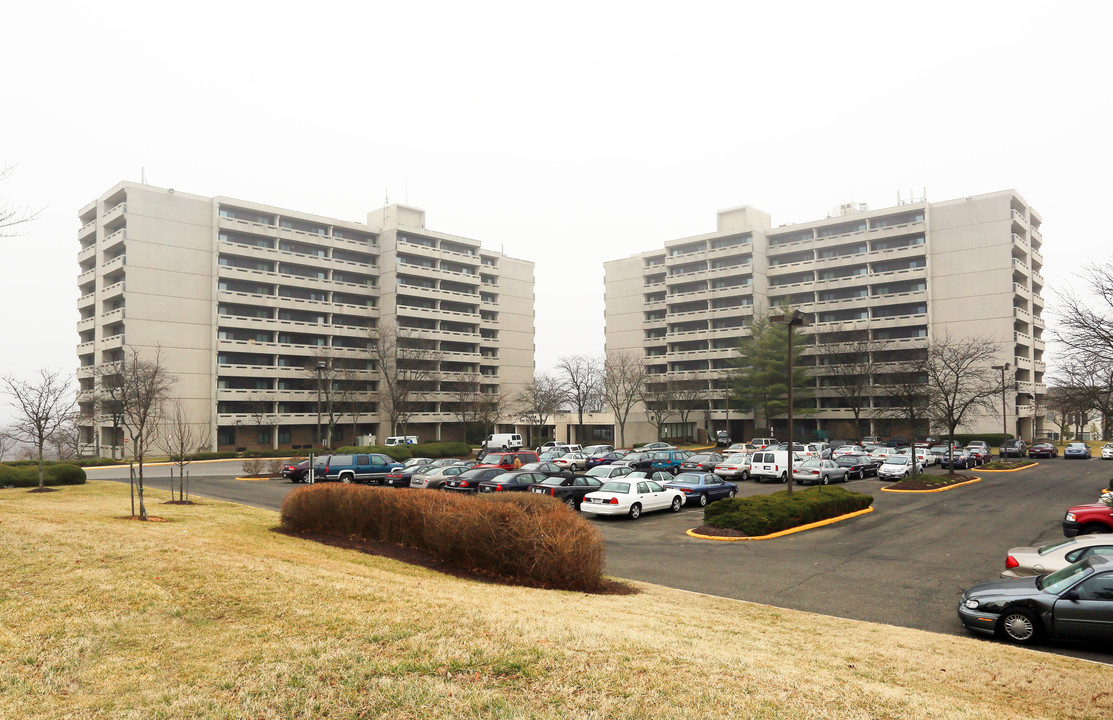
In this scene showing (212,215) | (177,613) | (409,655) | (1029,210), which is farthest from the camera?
(1029,210)

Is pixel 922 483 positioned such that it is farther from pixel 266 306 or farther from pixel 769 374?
pixel 266 306

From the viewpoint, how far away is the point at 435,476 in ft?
95.3

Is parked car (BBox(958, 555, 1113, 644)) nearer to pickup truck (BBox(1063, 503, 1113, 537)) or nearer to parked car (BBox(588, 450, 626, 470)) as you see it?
pickup truck (BBox(1063, 503, 1113, 537))

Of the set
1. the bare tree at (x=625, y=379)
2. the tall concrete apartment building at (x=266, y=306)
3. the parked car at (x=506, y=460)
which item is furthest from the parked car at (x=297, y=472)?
the bare tree at (x=625, y=379)

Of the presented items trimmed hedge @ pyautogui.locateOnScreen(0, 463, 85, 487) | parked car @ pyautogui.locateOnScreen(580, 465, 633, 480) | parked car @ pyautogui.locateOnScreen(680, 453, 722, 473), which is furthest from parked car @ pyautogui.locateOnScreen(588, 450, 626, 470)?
trimmed hedge @ pyautogui.locateOnScreen(0, 463, 85, 487)

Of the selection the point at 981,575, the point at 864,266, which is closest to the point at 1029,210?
the point at 864,266

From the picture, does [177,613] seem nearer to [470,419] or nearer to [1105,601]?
[1105,601]

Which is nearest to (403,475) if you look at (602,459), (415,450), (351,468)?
(351,468)

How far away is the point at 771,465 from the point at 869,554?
20.0m

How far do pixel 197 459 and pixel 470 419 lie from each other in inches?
1153

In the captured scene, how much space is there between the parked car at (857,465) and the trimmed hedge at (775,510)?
1472 centimetres

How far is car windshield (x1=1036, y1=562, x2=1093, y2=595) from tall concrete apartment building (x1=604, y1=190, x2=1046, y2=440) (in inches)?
2302

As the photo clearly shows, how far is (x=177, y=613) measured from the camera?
8195 mm

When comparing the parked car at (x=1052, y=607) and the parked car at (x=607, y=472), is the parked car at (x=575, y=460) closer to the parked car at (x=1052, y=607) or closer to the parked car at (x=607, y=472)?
the parked car at (x=607, y=472)
